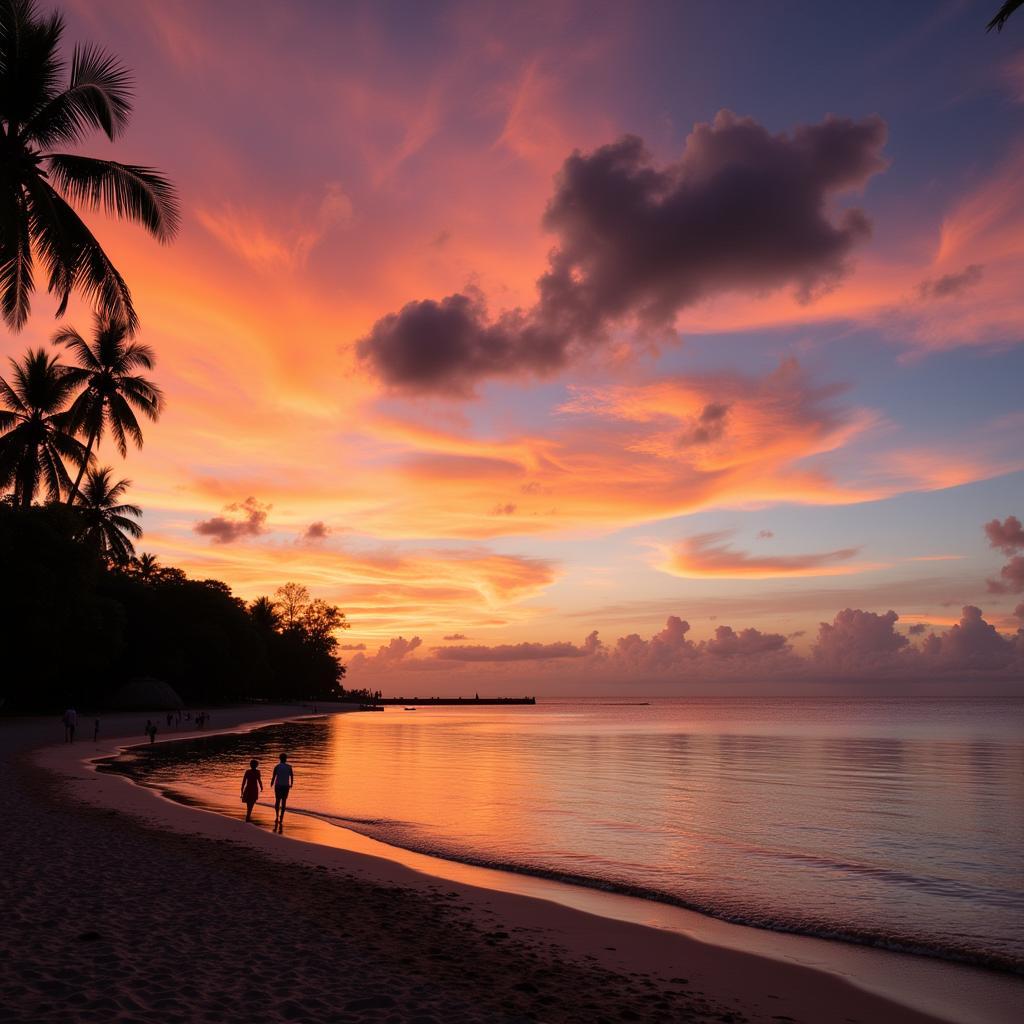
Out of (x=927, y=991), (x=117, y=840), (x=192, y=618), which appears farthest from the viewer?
(x=192, y=618)

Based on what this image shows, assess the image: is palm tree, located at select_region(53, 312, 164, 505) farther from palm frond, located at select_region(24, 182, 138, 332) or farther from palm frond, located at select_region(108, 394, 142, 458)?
palm frond, located at select_region(24, 182, 138, 332)

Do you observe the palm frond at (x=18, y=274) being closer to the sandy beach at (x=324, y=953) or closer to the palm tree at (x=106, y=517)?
the sandy beach at (x=324, y=953)

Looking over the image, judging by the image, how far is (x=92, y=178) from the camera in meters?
18.5

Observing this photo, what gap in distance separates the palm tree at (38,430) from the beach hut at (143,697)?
29.7 meters

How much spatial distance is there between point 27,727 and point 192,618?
39.5 metres

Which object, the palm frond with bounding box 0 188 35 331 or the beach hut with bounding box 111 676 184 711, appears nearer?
Answer: the palm frond with bounding box 0 188 35 331

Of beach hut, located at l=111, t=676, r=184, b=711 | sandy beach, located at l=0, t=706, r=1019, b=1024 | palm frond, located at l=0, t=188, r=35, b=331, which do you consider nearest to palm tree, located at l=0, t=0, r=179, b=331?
palm frond, located at l=0, t=188, r=35, b=331

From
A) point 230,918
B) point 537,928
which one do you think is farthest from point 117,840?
point 537,928

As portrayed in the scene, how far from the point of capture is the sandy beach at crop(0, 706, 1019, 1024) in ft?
26.8

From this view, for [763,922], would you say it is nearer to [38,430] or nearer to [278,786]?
[278,786]

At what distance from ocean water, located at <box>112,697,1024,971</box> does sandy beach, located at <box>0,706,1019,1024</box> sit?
358 cm

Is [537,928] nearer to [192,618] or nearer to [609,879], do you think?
[609,879]

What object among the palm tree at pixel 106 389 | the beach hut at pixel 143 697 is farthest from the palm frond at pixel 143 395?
the beach hut at pixel 143 697

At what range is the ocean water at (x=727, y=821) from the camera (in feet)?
53.1
